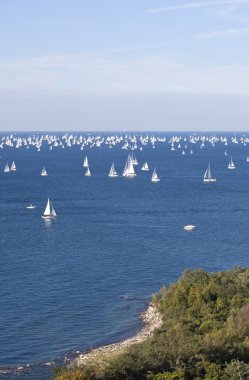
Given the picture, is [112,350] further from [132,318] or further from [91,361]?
[132,318]

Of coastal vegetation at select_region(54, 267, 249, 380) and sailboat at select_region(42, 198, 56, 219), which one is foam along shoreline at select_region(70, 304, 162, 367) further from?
sailboat at select_region(42, 198, 56, 219)

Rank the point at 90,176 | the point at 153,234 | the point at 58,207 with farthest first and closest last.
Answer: the point at 90,176 → the point at 58,207 → the point at 153,234

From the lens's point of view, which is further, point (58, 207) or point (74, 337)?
point (58, 207)

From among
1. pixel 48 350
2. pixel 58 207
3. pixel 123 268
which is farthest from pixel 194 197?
pixel 48 350

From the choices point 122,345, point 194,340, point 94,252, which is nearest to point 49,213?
point 94,252

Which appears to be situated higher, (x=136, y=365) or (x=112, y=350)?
(x=136, y=365)

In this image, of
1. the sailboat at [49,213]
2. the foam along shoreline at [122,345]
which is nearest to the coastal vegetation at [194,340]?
the foam along shoreline at [122,345]

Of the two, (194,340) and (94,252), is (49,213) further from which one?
(194,340)
